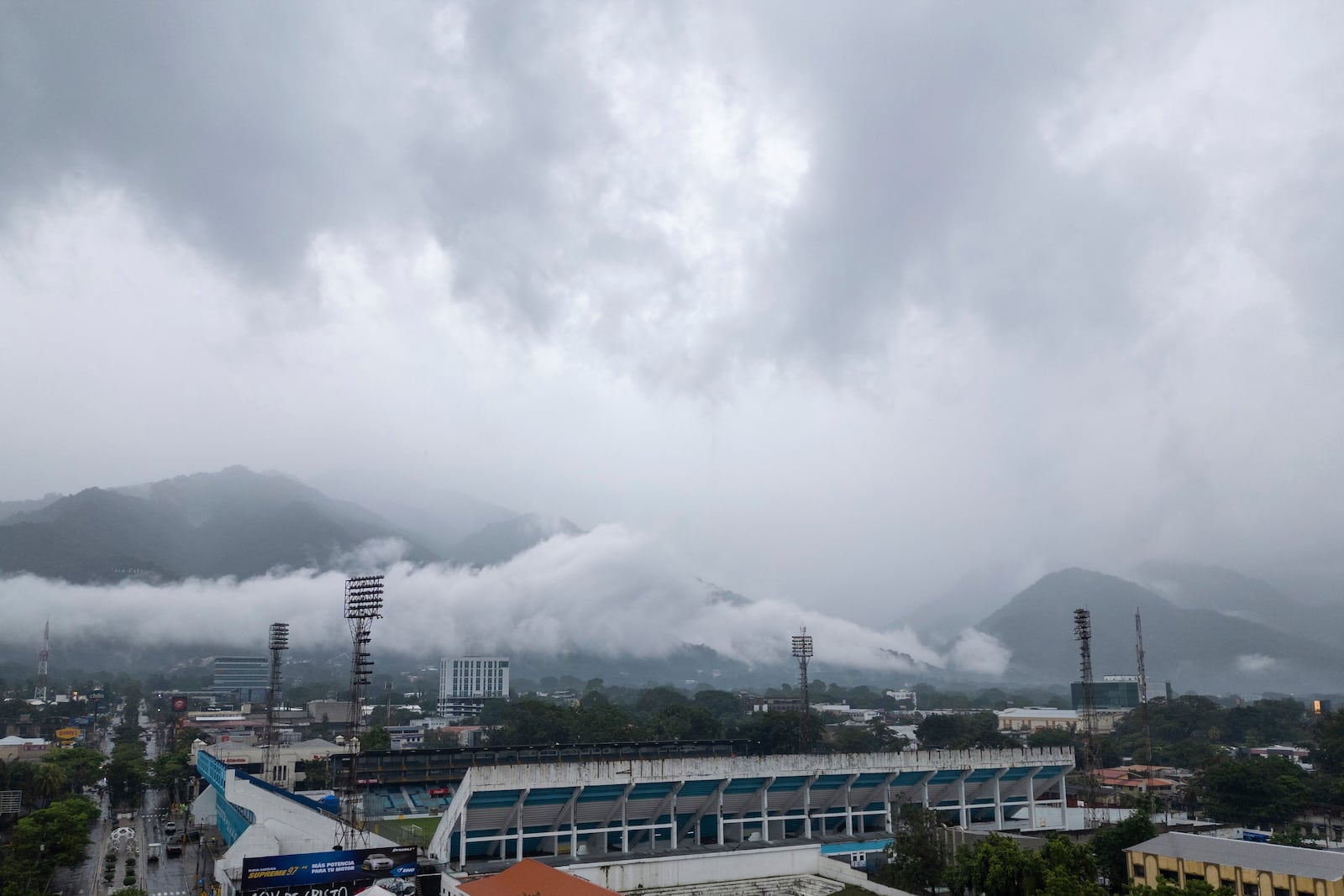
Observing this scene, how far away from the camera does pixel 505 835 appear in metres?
41.9

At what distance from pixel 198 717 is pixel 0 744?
170 ft

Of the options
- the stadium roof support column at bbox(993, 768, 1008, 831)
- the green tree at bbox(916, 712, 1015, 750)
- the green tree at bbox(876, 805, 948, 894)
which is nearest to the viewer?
the green tree at bbox(876, 805, 948, 894)

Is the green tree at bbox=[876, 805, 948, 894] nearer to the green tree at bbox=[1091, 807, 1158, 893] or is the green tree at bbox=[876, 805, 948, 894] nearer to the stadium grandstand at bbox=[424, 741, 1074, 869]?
the green tree at bbox=[1091, 807, 1158, 893]

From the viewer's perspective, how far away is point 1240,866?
31.2 m

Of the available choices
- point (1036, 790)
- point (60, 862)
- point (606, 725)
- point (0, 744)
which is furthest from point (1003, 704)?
point (60, 862)

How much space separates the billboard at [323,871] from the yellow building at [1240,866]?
25312mm

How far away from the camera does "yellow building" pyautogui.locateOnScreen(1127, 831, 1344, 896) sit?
29.4 metres

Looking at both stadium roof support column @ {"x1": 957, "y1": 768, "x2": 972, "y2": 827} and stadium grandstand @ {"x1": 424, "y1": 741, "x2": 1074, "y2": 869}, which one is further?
stadium roof support column @ {"x1": 957, "y1": 768, "x2": 972, "y2": 827}

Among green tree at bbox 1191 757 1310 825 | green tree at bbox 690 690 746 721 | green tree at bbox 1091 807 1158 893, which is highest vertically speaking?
green tree at bbox 1091 807 1158 893

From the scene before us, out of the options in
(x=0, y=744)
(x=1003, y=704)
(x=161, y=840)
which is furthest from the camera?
(x=1003, y=704)

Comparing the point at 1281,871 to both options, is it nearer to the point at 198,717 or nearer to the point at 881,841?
the point at 881,841

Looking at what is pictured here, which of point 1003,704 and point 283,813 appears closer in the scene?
point 283,813

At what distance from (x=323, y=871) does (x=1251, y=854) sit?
31814 millimetres

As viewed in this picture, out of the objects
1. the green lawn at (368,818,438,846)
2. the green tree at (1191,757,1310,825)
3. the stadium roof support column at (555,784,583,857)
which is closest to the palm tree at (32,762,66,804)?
the green lawn at (368,818,438,846)
